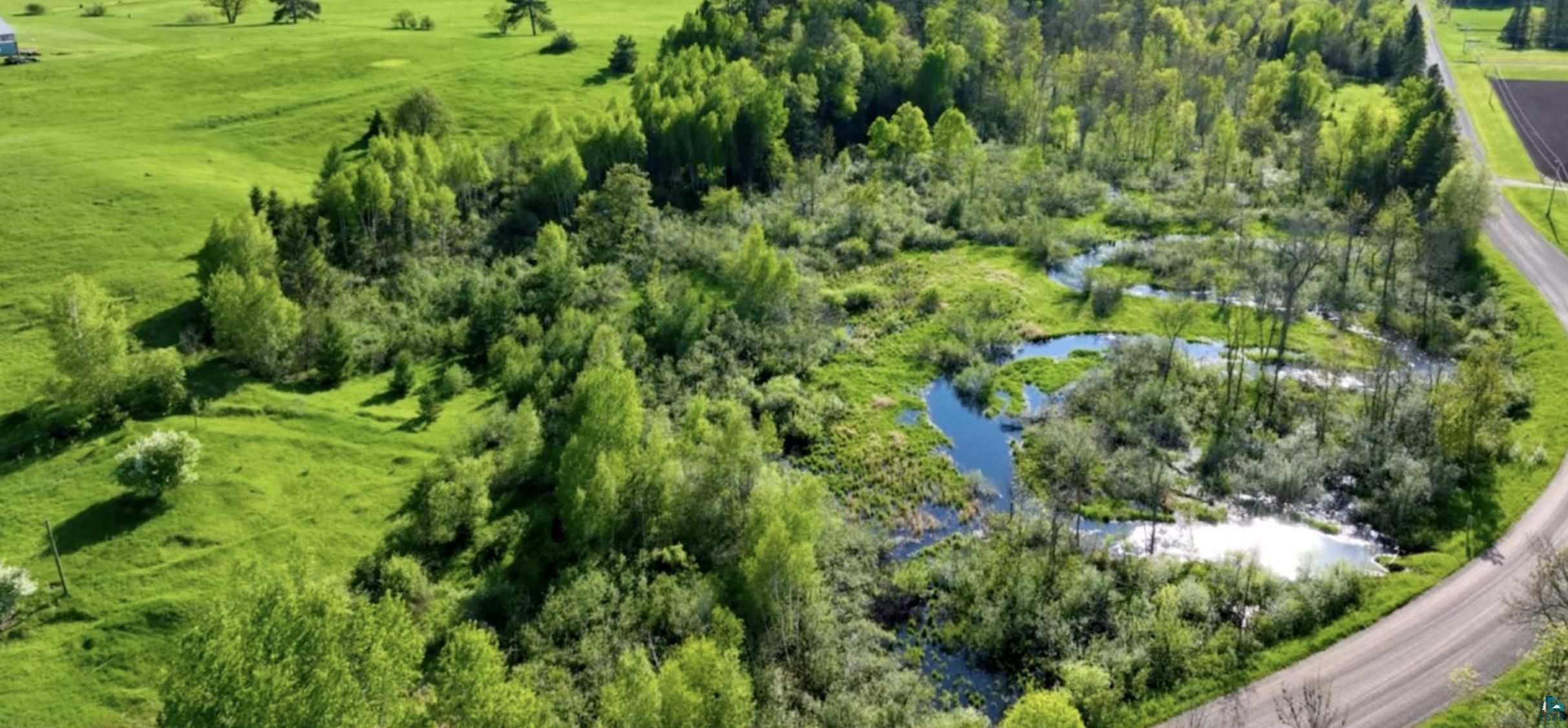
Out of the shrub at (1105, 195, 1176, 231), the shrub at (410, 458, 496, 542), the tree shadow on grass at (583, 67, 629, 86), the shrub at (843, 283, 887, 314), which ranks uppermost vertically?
the tree shadow on grass at (583, 67, 629, 86)

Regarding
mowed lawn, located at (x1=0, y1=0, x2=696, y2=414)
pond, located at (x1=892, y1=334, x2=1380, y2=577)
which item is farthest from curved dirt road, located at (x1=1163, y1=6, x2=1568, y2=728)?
mowed lawn, located at (x1=0, y1=0, x2=696, y2=414)

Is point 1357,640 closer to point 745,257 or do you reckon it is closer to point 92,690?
point 745,257

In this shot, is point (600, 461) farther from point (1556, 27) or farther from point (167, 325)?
point (1556, 27)

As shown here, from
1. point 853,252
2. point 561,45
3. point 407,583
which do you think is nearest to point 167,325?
→ point 407,583

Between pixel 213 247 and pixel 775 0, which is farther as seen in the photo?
pixel 775 0

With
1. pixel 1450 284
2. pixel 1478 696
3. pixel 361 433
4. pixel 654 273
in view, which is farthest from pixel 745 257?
pixel 1450 284

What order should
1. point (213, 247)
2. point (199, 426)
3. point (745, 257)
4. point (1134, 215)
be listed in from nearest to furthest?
point (199, 426) → point (213, 247) → point (745, 257) → point (1134, 215)

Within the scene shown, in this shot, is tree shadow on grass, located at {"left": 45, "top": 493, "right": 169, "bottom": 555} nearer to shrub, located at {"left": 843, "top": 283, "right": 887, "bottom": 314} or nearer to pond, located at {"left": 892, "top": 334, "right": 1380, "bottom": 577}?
pond, located at {"left": 892, "top": 334, "right": 1380, "bottom": 577}

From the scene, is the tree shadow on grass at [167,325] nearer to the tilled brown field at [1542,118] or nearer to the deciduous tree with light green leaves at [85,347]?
the deciduous tree with light green leaves at [85,347]
